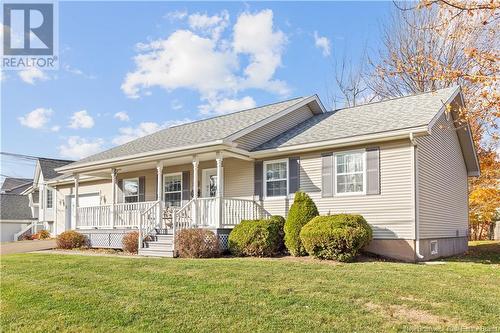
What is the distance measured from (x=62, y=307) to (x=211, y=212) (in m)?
7.63

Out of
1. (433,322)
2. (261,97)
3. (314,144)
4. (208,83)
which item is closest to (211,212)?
(314,144)

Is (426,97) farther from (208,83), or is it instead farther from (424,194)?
(208,83)

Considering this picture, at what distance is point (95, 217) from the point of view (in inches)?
704

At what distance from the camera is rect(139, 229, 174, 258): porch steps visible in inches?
527

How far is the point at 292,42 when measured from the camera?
58.0ft

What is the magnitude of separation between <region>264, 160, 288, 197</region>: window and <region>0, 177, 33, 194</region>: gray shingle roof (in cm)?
3479

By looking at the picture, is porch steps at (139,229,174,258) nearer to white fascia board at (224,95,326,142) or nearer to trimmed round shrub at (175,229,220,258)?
trimmed round shrub at (175,229,220,258)

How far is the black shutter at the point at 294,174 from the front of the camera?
559 inches

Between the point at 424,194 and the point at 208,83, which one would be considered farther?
the point at 208,83

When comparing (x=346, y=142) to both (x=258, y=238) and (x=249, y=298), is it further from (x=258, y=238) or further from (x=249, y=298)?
(x=249, y=298)

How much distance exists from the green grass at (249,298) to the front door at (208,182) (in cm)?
658

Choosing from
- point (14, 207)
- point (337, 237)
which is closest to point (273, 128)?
point (337, 237)

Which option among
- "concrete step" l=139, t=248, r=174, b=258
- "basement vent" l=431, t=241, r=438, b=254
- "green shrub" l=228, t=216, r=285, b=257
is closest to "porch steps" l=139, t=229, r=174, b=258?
"concrete step" l=139, t=248, r=174, b=258

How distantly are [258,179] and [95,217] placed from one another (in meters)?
7.40
